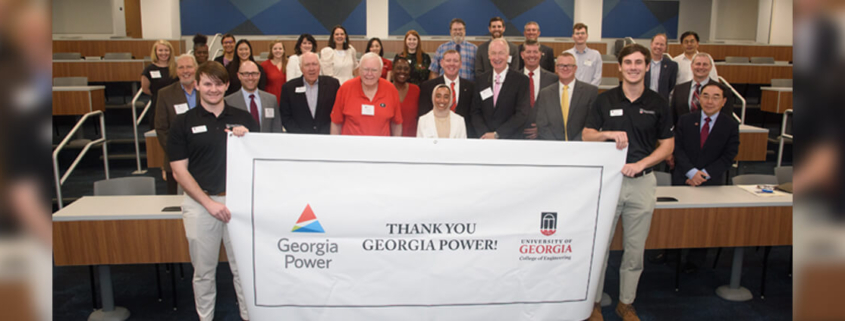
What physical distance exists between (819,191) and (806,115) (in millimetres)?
65

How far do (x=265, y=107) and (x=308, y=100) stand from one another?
19.3 inches

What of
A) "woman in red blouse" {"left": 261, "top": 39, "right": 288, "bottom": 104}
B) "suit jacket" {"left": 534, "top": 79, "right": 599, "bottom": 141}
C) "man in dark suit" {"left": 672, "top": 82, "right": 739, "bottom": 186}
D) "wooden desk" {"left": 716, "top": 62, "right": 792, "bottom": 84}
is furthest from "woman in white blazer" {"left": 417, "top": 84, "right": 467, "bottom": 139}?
"wooden desk" {"left": 716, "top": 62, "right": 792, "bottom": 84}

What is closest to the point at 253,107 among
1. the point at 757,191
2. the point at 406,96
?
the point at 406,96

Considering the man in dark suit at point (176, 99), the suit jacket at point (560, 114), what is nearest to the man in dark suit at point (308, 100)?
the man in dark suit at point (176, 99)

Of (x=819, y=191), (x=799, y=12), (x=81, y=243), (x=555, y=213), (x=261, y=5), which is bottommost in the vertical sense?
(x=81, y=243)

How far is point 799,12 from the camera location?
1.48 ft

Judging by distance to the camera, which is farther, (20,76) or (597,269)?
(597,269)

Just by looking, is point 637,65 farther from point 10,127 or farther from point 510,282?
A: point 10,127

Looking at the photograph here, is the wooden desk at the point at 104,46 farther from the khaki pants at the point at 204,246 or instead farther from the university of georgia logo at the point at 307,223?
the university of georgia logo at the point at 307,223

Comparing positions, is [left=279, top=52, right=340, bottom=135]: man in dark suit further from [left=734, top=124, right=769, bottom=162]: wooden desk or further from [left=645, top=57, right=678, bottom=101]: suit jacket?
[left=734, top=124, right=769, bottom=162]: wooden desk

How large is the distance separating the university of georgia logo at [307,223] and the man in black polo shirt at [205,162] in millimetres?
459

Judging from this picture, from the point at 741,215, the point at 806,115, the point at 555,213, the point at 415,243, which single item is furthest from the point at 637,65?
the point at 806,115

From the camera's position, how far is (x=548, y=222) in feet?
10.1

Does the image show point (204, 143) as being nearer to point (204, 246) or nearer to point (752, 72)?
point (204, 246)
